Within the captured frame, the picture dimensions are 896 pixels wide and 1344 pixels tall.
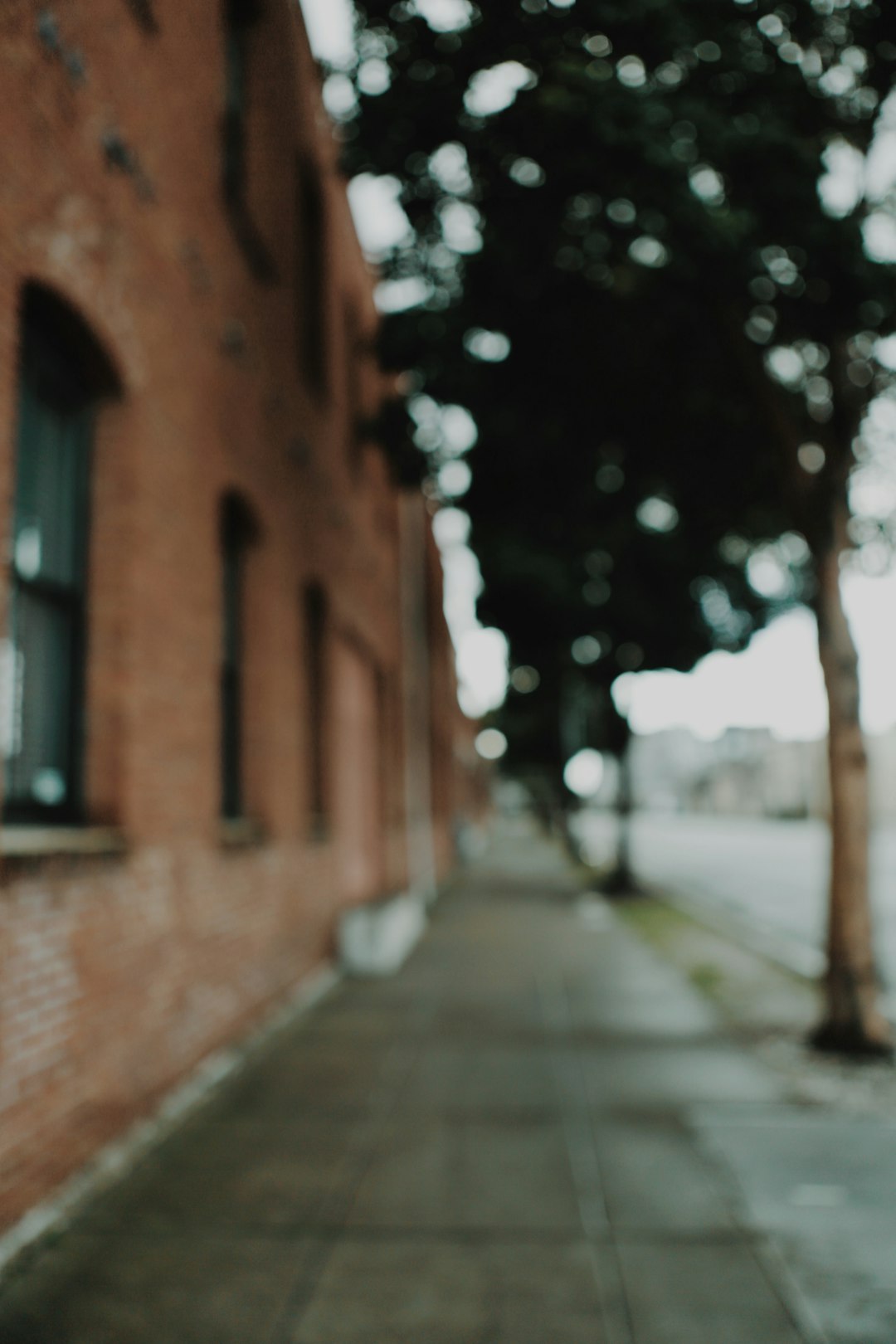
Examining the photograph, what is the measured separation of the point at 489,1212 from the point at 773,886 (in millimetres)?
18890

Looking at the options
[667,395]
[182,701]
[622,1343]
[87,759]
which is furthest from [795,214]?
[622,1343]

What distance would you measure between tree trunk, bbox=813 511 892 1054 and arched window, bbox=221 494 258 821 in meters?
3.82

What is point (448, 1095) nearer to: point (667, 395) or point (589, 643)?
point (667, 395)

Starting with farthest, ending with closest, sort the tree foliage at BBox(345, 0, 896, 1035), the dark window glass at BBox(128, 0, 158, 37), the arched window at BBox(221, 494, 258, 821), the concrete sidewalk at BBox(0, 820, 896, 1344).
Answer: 1. the arched window at BBox(221, 494, 258, 821)
2. the tree foliage at BBox(345, 0, 896, 1035)
3. the dark window glass at BBox(128, 0, 158, 37)
4. the concrete sidewalk at BBox(0, 820, 896, 1344)

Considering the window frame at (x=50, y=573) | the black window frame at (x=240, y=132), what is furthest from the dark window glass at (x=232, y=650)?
the window frame at (x=50, y=573)

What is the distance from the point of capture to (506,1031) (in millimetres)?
7754

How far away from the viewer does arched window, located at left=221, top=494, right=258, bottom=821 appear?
759cm

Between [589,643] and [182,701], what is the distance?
14.4 meters

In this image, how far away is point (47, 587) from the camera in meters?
4.88

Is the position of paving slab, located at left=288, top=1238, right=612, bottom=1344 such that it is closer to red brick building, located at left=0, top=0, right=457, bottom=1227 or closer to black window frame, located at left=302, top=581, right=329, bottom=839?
red brick building, located at left=0, top=0, right=457, bottom=1227

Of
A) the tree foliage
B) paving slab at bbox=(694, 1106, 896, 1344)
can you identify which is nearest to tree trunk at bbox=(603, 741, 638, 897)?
the tree foliage

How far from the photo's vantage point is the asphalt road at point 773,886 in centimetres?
1293

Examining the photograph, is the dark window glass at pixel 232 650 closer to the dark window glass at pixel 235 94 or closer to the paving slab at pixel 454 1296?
the dark window glass at pixel 235 94

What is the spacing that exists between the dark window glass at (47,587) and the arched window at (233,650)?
7.60ft
